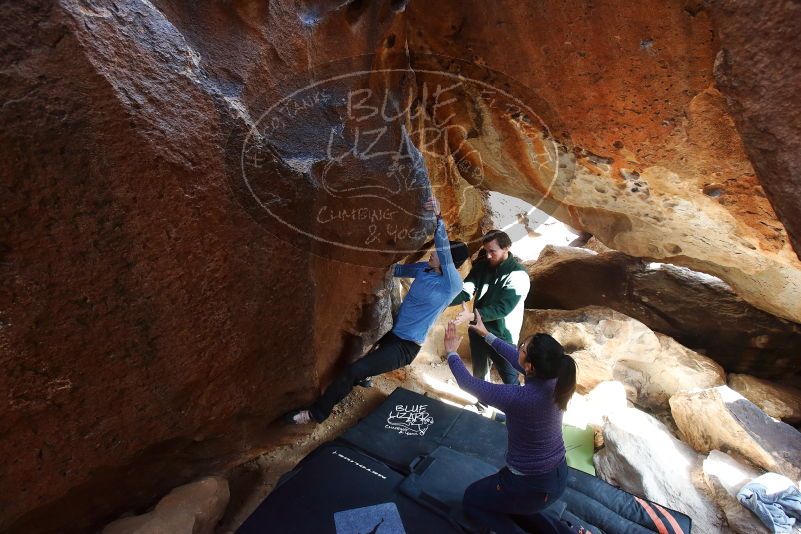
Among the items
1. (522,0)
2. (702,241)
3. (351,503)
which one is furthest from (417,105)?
(351,503)

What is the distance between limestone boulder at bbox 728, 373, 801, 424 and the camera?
181 inches

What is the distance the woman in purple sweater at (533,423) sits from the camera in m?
2.01

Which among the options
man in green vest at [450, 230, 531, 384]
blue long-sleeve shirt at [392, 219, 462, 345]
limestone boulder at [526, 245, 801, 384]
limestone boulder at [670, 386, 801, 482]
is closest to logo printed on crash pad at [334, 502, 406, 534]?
blue long-sleeve shirt at [392, 219, 462, 345]

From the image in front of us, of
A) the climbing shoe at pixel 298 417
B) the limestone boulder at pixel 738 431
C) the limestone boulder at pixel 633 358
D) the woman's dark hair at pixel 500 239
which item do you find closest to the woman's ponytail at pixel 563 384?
the woman's dark hair at pixel 500 239

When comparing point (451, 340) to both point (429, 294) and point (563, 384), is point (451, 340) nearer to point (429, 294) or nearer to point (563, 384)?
point (429, 294)

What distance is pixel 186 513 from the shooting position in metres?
2.29

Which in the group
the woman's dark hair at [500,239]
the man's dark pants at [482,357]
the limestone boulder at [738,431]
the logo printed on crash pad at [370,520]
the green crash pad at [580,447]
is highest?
the woman's dark hair at [500,239]

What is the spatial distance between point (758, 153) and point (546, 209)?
286 centimetres

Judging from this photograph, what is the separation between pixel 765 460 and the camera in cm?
341

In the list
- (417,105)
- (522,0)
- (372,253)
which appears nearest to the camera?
(522,0)

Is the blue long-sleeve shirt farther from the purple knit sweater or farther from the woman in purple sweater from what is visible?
the purple knit sweater

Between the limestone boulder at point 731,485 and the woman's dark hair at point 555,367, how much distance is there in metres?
2.17

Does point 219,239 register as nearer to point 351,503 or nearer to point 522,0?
point 351,503

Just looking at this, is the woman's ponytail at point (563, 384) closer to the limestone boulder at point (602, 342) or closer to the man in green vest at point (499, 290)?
the man in green vest at point (499, 290)
